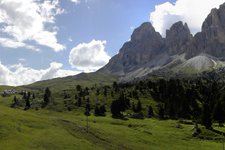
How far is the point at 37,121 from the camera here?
109875mm

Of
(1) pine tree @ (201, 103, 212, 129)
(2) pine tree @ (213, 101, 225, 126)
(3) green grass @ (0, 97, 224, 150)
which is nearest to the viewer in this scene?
(3) green grass @ (0, 97, 224, 150)

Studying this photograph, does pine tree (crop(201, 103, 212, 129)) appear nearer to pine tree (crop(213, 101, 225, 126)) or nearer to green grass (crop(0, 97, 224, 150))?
pine tree (crop(213, 101, 225, 126))

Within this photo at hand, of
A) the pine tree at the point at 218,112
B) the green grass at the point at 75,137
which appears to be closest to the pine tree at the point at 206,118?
the pine tree at the point at 218,112

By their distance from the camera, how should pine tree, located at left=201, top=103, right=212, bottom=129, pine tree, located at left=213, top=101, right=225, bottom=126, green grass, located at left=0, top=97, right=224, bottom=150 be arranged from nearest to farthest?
1. green grass, located at left=0, top=97, right=224, bottom=150
2. pine tree, located at left=201, top=103, right=212, bottom=129
3. pine tree, located at left=213, top=101, right=225, bottom=126

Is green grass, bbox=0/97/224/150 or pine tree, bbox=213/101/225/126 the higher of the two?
pine tree, bbox=213/101/225/126

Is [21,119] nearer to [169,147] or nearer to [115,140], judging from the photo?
[115,140]

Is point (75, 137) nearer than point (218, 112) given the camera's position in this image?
Yes

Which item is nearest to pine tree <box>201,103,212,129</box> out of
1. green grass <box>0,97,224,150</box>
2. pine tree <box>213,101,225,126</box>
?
pine tree <box>213,101,225,126</box>

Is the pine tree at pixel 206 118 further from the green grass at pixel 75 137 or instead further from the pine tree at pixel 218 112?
the green grass at pixel 75 137

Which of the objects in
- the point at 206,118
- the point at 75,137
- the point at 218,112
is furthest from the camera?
the point at 218,112

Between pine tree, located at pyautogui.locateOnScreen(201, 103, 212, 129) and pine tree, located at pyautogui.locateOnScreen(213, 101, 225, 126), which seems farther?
pine tree, located at pyautogui.locateOnScreen(213, 101, 225, 126)

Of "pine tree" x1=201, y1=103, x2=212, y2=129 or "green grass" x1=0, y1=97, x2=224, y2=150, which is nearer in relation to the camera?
"green grass" x1=0, y1=97, x2=224, y2=150

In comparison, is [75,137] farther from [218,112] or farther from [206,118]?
[218,112]

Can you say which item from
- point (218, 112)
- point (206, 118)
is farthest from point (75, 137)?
point (218, 112)
